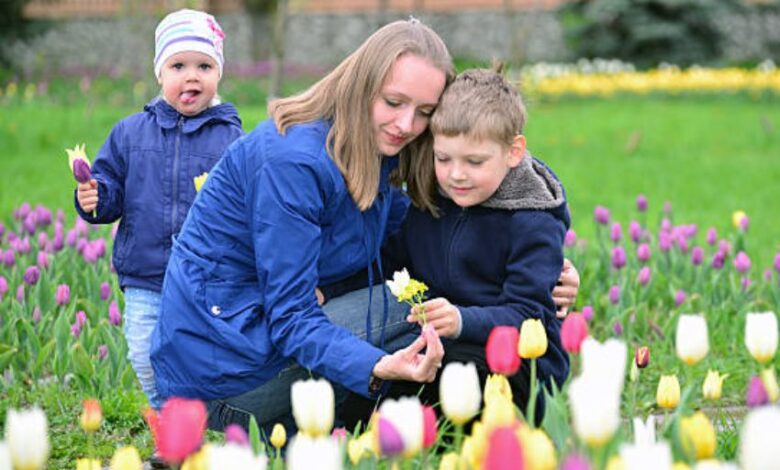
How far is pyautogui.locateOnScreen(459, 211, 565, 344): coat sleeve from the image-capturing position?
326 cm

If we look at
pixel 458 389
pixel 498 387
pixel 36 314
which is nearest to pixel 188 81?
pixel 36 314

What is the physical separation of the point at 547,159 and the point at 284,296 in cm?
735

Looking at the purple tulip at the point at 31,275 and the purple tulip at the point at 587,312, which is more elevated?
the purple tulip at the point at 31,275

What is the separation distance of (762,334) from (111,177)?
7.28ft

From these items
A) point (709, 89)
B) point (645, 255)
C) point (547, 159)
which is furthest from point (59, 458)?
point (709, 89)

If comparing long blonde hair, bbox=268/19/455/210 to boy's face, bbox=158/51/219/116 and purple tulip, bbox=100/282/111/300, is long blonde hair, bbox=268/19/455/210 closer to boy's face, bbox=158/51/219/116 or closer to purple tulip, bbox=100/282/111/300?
boy's face, bbox=158/51/219/116

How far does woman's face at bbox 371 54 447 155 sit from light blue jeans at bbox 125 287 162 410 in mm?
920

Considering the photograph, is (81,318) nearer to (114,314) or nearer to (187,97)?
(114,314)

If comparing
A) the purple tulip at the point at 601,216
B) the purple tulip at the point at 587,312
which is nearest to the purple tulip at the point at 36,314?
the purple tulip at the point at 587,312

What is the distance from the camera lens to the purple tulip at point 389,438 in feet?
6.28

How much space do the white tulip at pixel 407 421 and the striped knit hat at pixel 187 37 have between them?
6.84 feet

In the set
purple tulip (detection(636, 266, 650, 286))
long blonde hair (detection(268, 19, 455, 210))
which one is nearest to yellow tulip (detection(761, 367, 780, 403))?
long blonde hair (detection(268, 19, 455, 210))

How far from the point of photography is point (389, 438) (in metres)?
1.92

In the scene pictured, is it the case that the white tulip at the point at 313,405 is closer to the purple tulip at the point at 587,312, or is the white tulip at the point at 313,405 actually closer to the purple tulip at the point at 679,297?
the purple tulip at the point at 587,312
